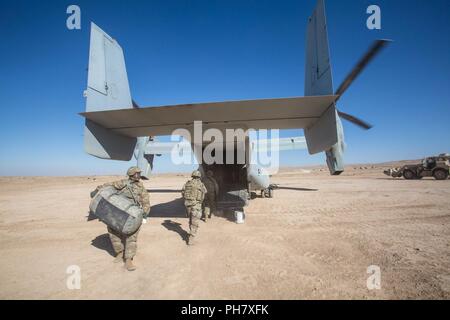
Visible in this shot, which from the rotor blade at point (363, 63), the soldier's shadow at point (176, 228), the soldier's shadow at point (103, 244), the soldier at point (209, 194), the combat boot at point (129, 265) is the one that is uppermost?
the rotor blade at point (363, 63)

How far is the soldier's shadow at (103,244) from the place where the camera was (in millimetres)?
5348

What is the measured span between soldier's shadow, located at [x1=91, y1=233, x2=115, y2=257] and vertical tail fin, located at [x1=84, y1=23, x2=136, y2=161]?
2377 millimetres

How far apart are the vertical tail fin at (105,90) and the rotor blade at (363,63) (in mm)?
6223

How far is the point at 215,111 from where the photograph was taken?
5.57 meters

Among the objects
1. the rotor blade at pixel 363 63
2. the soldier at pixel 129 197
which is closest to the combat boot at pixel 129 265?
the soldier at pixel 129 197

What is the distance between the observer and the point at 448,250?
4891 millimetres

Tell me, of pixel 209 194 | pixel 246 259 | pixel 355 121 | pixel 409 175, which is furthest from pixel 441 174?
pixel 246 259

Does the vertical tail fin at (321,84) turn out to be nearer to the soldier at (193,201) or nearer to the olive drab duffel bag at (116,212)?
the soldier at (193,201)

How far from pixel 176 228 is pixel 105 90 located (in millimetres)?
4745

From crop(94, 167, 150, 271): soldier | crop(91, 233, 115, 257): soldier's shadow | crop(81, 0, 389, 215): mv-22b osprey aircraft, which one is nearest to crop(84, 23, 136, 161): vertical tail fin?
crop(81, 0, 389, 215): mv-22b osprey aircraft

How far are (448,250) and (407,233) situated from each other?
1.21m

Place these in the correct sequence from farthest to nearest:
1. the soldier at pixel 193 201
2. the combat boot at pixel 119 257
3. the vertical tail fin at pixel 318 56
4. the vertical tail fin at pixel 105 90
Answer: the vertical tail fin at pixel 105 90 < the soldier at pixel 193 201 < the vertical tail fin at pixel 318 56 < the combat boot at pixel 119 257

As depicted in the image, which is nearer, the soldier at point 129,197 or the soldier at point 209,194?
the soldier at point 129,197
